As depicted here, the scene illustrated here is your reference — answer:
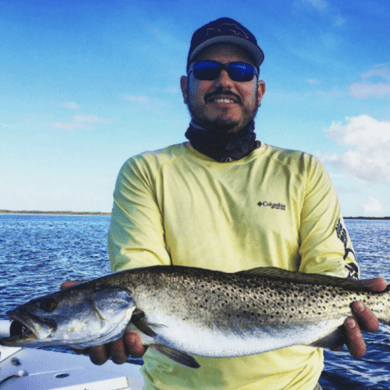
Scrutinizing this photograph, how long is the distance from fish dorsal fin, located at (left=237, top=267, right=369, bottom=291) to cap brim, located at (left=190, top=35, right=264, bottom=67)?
6.03 feet

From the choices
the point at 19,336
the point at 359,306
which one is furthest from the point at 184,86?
the point at 19,336

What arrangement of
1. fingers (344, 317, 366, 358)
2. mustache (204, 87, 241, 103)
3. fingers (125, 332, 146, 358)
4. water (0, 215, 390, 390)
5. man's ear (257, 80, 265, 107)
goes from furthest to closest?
water (0, 215, 390, 390)
man's ear (257, 80, 265, 107)
mustache (204, 87, 241, 103)
fingers (344, 317, 366, 358)
fingers (125, 332, 146, 358)

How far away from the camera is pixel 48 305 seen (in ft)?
9.28

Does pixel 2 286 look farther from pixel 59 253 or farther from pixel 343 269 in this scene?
pixel 343 269

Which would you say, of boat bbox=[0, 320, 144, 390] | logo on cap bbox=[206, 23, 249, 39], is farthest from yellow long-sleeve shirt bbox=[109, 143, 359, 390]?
boat bbox=[0, 320, 144, 390]

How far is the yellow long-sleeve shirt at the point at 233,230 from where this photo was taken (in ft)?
9.99

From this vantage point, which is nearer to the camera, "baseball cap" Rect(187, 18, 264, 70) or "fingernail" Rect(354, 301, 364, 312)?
"fingernail" Rect(354, 301, 364, 312)

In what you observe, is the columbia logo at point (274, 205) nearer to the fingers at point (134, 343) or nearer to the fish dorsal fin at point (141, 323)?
the fish dorsal fin at point (141, 323)

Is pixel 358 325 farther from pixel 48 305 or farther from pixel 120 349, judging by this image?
pixel 48 305

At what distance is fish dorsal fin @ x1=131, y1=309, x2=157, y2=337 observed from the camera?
9.04 ft

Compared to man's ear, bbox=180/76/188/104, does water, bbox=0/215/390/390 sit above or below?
below

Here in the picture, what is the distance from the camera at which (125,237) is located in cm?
313

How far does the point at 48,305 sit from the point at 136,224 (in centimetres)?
77

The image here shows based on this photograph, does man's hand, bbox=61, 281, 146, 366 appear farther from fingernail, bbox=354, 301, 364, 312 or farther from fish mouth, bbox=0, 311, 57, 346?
fingernail, bbox=354, 301, 364, 312
